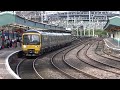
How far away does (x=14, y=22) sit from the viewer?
82.2 ft

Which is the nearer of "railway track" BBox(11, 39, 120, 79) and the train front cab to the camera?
"railway track" BBox(11, 39, 120, 79)

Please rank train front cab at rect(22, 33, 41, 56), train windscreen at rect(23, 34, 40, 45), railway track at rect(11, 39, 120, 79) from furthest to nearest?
train windscreen at rect(23, 34, 40, 45)
train front cab at rect(22, 33, 41, 56)
railway track at rect(11, 39, 120, 79)

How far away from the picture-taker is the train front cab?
25.5 m

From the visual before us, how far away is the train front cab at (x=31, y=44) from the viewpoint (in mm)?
25458

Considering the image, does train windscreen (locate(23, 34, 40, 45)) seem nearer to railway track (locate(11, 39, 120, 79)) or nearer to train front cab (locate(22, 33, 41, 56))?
train front cab (locate(22, 33, 41, 56))

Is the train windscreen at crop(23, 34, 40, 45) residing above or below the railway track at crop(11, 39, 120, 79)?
above

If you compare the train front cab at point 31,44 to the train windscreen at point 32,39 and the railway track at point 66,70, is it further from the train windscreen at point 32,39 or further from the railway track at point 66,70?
the railway track at point 66,70

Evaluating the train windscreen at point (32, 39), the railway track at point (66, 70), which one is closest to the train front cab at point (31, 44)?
the train windscreen at point (32, 39)

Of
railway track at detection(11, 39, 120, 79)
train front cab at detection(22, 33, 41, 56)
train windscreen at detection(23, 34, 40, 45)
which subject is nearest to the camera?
railway track at detection(11, 39, 120, 79)

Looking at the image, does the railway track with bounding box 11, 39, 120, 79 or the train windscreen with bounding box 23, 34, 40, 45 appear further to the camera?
the train windscreen with bounding box 23, 34, 40, 45

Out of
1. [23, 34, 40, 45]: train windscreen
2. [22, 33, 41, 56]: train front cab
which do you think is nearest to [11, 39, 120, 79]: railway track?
[22, 33, 41, 56]: train front cab
